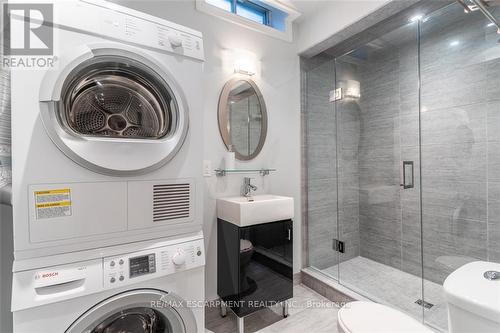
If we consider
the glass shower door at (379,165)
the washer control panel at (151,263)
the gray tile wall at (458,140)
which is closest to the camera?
the washer control panel at (151,263)

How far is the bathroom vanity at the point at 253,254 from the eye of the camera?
164cm

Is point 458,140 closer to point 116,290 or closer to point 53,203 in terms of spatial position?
point 116,290

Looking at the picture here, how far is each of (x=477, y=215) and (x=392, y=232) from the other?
73cm

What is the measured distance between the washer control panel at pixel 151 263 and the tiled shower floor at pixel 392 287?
1569mm

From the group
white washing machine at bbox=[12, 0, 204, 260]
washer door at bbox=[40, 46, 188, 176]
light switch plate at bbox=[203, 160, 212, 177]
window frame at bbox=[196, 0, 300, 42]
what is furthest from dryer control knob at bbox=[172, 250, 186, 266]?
window frame at bbox=[196, 0, 300, 42]

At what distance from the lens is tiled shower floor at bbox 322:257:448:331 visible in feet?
5.66

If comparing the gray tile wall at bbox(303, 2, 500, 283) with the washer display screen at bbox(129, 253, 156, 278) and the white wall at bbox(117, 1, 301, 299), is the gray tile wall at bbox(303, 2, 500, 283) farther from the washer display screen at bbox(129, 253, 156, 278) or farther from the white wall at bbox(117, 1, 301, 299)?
the washer display screen at bbox(129, 253, 156, 278)

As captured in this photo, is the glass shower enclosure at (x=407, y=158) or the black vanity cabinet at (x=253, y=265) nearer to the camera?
the black vanity cabinet at (x=253, y=265)

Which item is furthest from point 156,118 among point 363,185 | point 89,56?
point 363,185

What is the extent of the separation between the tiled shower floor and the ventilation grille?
1.69 m

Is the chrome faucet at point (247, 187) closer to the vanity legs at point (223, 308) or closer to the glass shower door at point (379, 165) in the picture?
the vanity legs at point (223, 308)

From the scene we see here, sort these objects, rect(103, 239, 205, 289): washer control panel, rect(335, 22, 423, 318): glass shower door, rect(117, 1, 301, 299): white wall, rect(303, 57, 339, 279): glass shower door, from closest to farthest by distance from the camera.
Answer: rect(103, 239, 205, 289): washer control panel, rect(117, 1, 301, 299): white wall, rect(335, 22, 423, 318): glass shower door, rect(303, 57, 339, 279): glass shower door

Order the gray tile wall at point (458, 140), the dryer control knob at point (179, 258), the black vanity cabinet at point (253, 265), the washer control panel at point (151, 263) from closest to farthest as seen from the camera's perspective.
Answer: the washer control panel at point (151, 263) → the dryer control knob at point (179, 258) → the black vanity cabinet at point (253, 265) → the gray tile wall at point (458, 140)

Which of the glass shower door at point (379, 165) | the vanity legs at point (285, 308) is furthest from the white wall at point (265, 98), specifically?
the vanity legs at point (285, 308)
